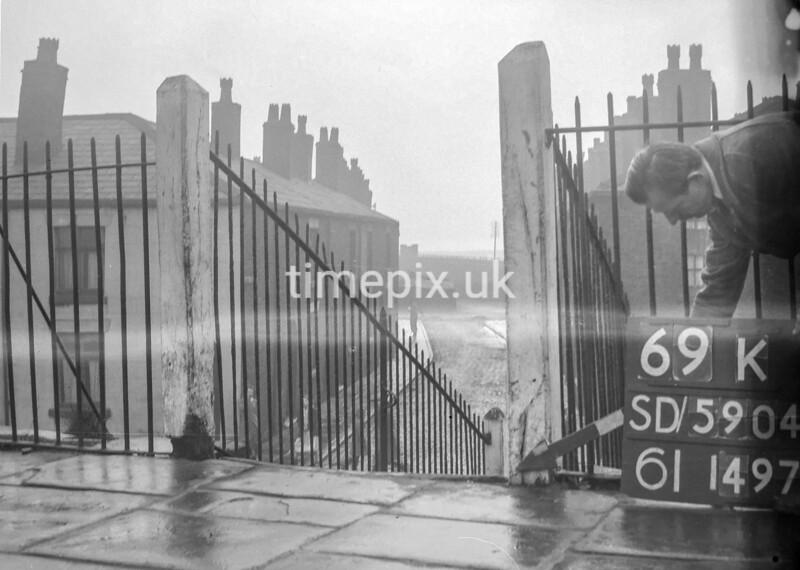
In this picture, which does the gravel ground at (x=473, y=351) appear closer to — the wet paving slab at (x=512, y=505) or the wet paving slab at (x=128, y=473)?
the wet paving slab at (x=128, y=473)

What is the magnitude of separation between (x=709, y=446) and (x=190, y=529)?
2.26 metres

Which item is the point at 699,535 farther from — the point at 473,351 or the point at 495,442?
the point at 473,351

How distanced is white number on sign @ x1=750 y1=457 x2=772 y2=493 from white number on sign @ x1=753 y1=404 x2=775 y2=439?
0.33 feet

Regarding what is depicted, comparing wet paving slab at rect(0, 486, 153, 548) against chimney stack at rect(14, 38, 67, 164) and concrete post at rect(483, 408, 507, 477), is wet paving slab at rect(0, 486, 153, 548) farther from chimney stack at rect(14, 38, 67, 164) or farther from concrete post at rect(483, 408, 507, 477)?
chimney stack at rect(14, 38, 67, 164)

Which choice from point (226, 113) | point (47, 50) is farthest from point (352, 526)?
point (226, 113)

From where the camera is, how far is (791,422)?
130 inches

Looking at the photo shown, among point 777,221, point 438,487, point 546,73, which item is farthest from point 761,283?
point 438,487

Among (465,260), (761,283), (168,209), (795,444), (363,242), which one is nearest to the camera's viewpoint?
(795,444)

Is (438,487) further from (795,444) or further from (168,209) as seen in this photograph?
(168,209)

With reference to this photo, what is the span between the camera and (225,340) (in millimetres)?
19047

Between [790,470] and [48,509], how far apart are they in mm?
3338

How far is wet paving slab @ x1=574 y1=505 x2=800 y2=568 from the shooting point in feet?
9.50

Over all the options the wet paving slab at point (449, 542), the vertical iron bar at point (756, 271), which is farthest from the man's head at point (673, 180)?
the wet paving slab at point (449, 542)

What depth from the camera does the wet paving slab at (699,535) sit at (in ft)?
Answer: 9.50
